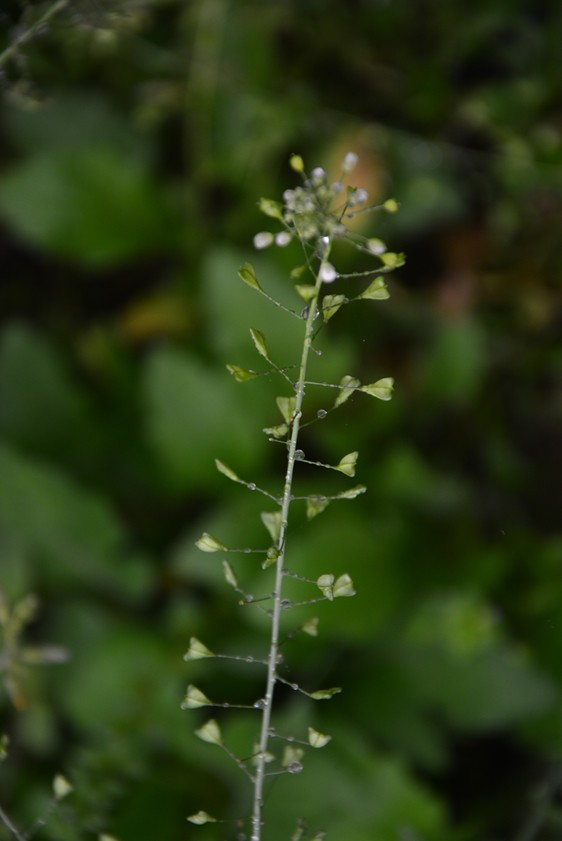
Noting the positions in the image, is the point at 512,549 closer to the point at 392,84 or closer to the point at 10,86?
the point at 392,84

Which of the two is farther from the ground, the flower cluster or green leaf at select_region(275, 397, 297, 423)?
the flower cluster

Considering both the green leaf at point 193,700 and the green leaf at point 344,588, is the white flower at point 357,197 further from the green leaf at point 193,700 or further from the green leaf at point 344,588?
the green leaf at point 193,700

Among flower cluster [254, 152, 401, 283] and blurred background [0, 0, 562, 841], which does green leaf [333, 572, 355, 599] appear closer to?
flower cluster [254, 152, 401, 283]

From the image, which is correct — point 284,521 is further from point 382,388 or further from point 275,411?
point 275,411

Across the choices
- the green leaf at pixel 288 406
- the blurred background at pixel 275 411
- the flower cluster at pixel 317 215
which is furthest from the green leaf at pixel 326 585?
the blurred background at pixel 275 411

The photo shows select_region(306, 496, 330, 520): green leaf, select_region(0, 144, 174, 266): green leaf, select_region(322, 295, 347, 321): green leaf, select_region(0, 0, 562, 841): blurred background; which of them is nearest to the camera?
select_region(322, 295, 347, 321): green leaf

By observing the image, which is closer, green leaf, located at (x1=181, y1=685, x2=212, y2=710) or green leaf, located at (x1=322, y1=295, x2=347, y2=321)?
green leaf, located at (x1=322, y1=295, x2=347, y2=321)

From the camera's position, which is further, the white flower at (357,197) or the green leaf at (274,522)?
the green leaf at (274,522)

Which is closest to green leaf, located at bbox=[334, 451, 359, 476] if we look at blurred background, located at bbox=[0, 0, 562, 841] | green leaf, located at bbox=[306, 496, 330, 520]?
green leaf, located at bbox=[306, 496, 330, 520]
